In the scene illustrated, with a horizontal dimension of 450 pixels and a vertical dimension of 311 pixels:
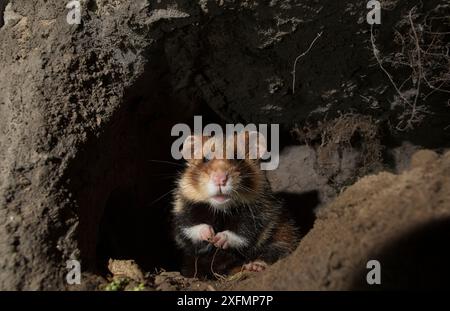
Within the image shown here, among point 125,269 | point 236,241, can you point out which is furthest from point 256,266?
point 125,269

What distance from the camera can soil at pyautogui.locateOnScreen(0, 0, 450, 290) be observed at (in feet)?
8.11

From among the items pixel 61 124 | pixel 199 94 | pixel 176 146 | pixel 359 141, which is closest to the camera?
pixel 61 124

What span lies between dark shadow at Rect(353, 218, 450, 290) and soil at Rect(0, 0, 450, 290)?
1cm

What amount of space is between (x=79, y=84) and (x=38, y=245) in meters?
1.22

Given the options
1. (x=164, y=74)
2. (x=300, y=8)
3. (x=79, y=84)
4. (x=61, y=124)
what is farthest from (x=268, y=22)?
(x=61, y=124)

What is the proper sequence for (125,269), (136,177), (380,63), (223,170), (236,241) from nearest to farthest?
(125,269)
(380,63)
(223,170)
(236,241)
(136,177)

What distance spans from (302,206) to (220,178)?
1610 mm

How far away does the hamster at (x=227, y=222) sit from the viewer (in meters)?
4.01

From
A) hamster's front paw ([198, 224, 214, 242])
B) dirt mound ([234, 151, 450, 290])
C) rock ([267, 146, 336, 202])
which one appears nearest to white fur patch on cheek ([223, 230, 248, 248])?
hamster's front paw ([198, 224, 214, 242])

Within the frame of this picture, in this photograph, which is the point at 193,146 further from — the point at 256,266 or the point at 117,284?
the point at 117,284

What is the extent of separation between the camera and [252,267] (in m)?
3.87

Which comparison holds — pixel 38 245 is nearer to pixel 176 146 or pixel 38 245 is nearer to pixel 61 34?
pixel 61 34

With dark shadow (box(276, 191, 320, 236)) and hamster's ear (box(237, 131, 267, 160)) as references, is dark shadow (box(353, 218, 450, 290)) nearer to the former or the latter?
hamster's ear (box(237, 131, 267, 160))

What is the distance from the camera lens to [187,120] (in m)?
4.66
